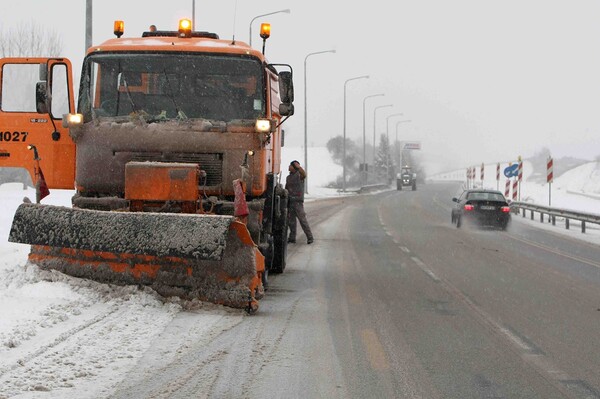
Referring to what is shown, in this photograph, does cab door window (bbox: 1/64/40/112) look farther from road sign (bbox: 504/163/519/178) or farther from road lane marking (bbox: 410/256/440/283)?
road sign (bbox: 504/163/519/178)

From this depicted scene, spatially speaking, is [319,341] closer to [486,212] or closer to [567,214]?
[486,212]

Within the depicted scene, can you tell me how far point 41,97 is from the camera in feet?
30.1

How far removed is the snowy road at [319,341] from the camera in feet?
18.1

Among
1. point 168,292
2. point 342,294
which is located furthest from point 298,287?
point 168,292

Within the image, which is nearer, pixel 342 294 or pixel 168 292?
pixel 168 292

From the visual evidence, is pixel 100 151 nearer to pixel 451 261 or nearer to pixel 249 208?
pixel 249 208

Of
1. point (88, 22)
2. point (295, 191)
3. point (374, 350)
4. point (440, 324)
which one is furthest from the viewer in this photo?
point (88, 22)

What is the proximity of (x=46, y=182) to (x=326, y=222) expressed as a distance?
18.4 metres

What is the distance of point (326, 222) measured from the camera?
2742 cm

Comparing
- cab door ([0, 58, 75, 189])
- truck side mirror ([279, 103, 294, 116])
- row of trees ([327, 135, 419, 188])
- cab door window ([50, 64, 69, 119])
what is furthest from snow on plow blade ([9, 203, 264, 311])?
row of trees ([327, 135, 419, 188])

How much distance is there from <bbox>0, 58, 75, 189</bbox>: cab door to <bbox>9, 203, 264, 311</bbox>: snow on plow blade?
119 centimetres

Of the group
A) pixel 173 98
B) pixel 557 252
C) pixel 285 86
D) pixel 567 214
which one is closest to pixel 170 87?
pixel 173 98

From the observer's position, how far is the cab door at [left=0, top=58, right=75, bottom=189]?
937 centimetres

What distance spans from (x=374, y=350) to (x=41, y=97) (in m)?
4.95
